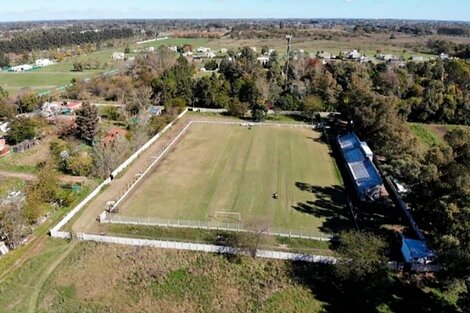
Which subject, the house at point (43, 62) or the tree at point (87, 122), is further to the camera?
the house at point (43, 62)

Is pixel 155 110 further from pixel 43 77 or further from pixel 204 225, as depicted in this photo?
pixel 43 77

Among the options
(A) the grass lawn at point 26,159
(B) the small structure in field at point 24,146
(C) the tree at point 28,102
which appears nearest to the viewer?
(A) the grass lawn at point 26,159

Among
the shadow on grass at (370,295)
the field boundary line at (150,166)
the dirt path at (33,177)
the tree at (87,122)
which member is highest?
the tree at (87,122)

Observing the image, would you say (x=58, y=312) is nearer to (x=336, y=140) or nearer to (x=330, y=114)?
(x=336, y=140)

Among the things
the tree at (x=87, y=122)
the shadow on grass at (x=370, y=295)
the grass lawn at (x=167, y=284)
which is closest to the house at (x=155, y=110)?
the tree at (x=87, y=122)

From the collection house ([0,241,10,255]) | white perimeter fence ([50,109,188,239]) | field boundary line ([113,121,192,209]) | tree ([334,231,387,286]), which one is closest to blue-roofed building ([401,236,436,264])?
tree ([334,231,387,286])

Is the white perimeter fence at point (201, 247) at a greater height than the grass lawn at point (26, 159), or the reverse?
the white perimeter fence at point (201, 247)

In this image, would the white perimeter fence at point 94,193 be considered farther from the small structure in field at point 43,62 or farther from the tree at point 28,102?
the small structure in field at point 43,62

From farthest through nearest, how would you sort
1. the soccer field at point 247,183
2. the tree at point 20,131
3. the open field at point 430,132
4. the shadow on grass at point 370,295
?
1. the open field at point 430,132
2. the tree at point 20,131
3. the soccer field at point 247,183
4. the shadow on grass at point 370,295
